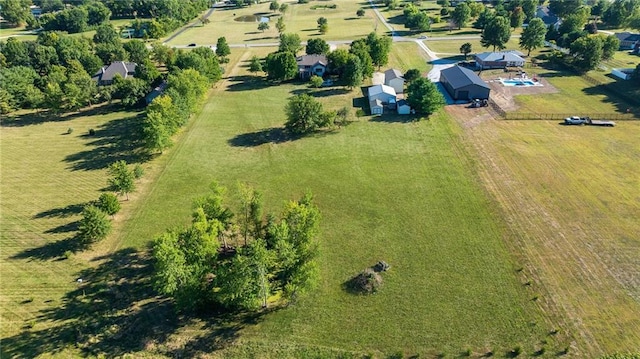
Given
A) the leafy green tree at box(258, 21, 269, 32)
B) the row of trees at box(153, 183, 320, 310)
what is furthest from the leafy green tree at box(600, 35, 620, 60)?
the leafy green tree at box(258, 21, 269, 32)

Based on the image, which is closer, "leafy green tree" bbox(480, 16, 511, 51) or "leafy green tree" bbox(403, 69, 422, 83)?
"leafy green tree" bbox(403, 69, 422, 83)

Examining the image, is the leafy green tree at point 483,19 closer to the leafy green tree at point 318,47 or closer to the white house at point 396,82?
the leafy green tree at point 318,47

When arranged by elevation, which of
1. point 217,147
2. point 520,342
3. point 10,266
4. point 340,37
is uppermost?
point 340,37

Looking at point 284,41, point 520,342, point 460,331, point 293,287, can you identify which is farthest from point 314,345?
point 284,41

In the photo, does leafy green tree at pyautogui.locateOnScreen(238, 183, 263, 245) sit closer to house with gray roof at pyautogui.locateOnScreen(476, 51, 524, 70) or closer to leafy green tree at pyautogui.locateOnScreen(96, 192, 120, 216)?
leafy green tree at pyautogui.locateOnScreen(96, 192, 120, 216)

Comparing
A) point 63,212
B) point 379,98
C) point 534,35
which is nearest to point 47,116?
point 63,212

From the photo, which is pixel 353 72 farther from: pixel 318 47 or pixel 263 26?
pixel 263 26

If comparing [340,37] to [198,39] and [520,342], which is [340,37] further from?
[520,342]
